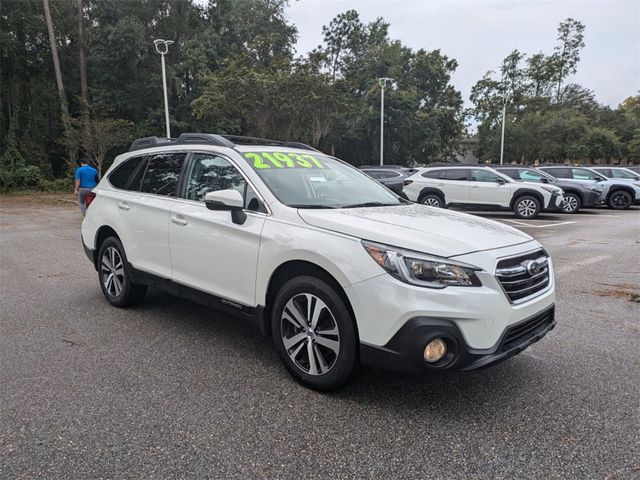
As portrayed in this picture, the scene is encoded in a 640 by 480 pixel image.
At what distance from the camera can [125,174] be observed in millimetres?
5043

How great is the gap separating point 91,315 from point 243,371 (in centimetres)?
219

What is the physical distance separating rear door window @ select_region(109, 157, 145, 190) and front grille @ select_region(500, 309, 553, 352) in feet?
12.4

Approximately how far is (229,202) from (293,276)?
2.35 feet

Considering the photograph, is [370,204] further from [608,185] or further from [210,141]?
[608,185]

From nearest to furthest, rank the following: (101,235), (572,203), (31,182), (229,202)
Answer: (229,202), (101,235), (572,203), (31,182)

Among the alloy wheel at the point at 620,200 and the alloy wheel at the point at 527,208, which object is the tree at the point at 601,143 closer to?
the alloy wheel at the point at 620,200

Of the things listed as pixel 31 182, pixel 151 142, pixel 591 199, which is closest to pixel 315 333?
pixel 151 142

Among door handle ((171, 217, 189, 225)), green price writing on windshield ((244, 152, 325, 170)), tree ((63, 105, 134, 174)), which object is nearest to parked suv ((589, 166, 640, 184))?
green price writing on windshield ((244, 152, 325, 170))

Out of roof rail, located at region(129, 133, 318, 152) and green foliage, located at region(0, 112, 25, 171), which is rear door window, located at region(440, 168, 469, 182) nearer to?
roof rail, located at region(129, 133, 318, 152)

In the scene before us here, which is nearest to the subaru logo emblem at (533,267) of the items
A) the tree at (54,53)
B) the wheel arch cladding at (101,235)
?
the wheel arch cladding at (101,235)

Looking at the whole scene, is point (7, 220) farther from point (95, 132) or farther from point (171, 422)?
point (171, 422)

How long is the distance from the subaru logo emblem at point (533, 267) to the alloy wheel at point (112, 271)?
386 centimetres

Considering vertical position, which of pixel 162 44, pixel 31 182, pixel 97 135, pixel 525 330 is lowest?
pixel 31 182

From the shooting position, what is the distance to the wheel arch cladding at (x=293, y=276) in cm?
294
